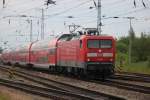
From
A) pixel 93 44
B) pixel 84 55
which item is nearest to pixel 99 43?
pixel 93 44

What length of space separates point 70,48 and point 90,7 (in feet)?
63.2

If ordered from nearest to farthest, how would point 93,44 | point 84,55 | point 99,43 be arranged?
1. point 84,55
2. point 93,44
3. point 99,43

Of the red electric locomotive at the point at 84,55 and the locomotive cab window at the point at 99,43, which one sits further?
the locomotive cab window at the point at 99,43

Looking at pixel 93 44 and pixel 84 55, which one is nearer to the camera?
pixel 84 55

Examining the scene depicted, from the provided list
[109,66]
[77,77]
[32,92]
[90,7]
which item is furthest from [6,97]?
[90,7]

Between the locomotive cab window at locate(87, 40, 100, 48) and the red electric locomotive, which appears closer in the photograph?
the red electric locomotive

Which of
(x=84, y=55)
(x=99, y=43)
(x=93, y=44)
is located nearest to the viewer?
(x=84, y=55)

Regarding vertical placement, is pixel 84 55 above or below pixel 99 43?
below

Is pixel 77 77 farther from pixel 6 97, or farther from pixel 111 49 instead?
pixel 6 97

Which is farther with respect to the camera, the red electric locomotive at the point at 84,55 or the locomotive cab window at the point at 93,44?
the locomotive cab window at the point at 93,44

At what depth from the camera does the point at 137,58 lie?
70812 millimetres

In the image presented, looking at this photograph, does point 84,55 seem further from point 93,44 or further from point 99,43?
point 99,43

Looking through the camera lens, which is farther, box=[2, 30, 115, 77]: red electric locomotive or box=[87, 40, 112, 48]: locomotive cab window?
box=[87, 40, 112, 48]: locomotive cab window

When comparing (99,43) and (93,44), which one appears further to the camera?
(99,43)
